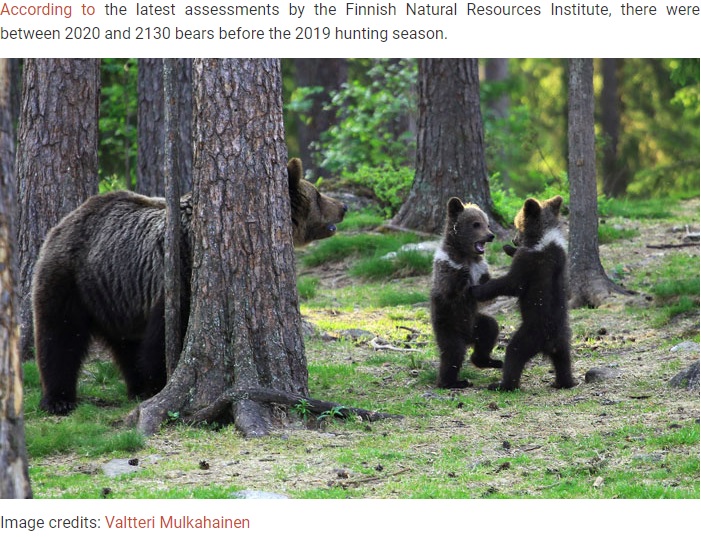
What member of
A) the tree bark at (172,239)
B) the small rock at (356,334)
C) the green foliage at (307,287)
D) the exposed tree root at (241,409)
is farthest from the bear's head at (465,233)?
the green foliage at (307,287)

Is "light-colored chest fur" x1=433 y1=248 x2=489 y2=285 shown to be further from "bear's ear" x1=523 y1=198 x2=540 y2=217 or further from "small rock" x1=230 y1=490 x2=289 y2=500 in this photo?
"small rock" x1=230 y1=490 x2=289 y2=500

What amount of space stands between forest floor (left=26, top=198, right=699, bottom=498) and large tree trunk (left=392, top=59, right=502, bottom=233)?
350 cm

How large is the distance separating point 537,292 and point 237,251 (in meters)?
2.61

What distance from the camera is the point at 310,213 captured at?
28.4 ft

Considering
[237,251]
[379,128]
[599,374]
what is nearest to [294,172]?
[237,251]

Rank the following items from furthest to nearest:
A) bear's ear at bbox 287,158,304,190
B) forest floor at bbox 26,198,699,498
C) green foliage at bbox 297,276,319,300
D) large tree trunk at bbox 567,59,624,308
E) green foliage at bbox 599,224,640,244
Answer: green foliage at bbox 599,224,640,244, green foliage at bbox 297,276,319,300, large tree trunk at bbox 567,59,624,308, bear's ear at bbox 287,158,304,190, forest floor at bbox 26,198,699,498

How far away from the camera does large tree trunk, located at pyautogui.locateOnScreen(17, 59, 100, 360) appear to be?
9.17 meters

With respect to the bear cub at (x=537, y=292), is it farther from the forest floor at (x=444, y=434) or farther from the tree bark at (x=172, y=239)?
the tree bark at (x=172, y=239)

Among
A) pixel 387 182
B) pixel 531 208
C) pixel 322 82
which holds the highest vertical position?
pixel 322 82

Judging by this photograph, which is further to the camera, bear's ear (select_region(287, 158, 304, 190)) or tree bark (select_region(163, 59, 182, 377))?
bear's ear (select_region(287, 158, 304, 190))

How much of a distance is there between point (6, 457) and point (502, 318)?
742 cm

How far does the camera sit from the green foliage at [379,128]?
17.2 metres

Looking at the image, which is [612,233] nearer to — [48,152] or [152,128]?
[152,128]

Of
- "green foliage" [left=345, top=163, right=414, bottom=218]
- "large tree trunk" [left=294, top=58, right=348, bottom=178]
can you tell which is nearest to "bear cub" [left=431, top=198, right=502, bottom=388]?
"green foliage" [left=345, top=163, right=414, bottom=218]
